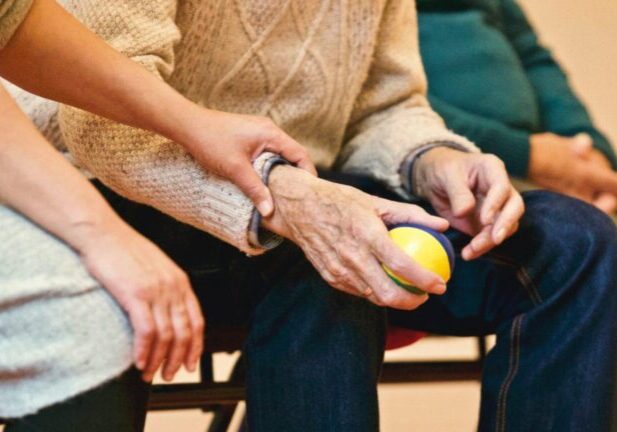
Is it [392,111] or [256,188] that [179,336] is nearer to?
[256,188]

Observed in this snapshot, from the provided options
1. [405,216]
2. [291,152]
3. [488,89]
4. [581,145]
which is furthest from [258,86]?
[581,145]

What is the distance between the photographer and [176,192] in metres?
0.87

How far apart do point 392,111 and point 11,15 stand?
0.55 meters

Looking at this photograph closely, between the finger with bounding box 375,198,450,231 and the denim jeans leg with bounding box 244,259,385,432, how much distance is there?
0.11 meters

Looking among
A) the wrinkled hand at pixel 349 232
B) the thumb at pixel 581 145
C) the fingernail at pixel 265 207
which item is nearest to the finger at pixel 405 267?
the wrinkled hand at pixel 349 232

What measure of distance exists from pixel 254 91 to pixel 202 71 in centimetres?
7

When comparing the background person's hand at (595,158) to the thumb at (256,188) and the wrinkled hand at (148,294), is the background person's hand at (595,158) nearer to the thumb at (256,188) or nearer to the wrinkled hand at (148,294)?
the thumb at (256,188)

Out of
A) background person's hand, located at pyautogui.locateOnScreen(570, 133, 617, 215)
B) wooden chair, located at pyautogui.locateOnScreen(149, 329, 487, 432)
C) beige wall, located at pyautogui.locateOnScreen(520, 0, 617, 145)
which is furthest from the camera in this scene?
beige wall, located at pyautogui.locateOnScreen(520, 0, 617, 145)

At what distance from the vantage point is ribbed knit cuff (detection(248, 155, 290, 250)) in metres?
0.84

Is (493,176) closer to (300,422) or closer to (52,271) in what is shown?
(300,422)

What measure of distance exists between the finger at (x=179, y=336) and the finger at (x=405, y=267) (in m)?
0.19

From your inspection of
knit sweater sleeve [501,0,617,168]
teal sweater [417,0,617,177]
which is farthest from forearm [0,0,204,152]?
knit sweater sleeve [501,0,617,168]

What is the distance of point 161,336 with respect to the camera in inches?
25.8

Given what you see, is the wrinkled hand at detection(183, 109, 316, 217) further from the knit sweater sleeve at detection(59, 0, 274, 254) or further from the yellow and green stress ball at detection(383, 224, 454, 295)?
the yellow and green stress ball at detection(383, 224, 454, 295)
